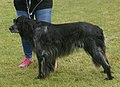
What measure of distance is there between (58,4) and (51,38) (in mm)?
10552

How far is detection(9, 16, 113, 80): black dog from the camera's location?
6.39 meters

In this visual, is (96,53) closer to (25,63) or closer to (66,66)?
(66,66)

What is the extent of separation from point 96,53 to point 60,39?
2.26 ft

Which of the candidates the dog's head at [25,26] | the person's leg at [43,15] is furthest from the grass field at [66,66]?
the dog's head at [25,26]

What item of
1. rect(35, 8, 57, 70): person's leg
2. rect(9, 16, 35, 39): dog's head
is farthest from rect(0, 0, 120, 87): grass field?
rect(9, 16, 35, 39): dog's head

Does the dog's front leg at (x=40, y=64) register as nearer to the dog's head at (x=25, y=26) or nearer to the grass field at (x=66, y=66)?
the grass field at (x=66, y=66)

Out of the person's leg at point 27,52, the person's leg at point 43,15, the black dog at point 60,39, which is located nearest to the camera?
the black dog at point 60,39

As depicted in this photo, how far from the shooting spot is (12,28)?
6590 millimetres

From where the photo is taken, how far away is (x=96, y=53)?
21.2ft

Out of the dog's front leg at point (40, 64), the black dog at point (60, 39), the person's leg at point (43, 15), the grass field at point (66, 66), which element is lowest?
the grass field at point (66, 66)

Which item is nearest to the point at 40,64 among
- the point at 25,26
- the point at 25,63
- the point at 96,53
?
the point at 25,26

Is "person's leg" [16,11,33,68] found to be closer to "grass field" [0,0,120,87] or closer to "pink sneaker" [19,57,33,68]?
"pink sneaker" [19,57,33,68]

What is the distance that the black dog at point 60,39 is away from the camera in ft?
21.0

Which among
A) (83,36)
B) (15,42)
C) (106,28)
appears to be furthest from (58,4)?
(83,36)
